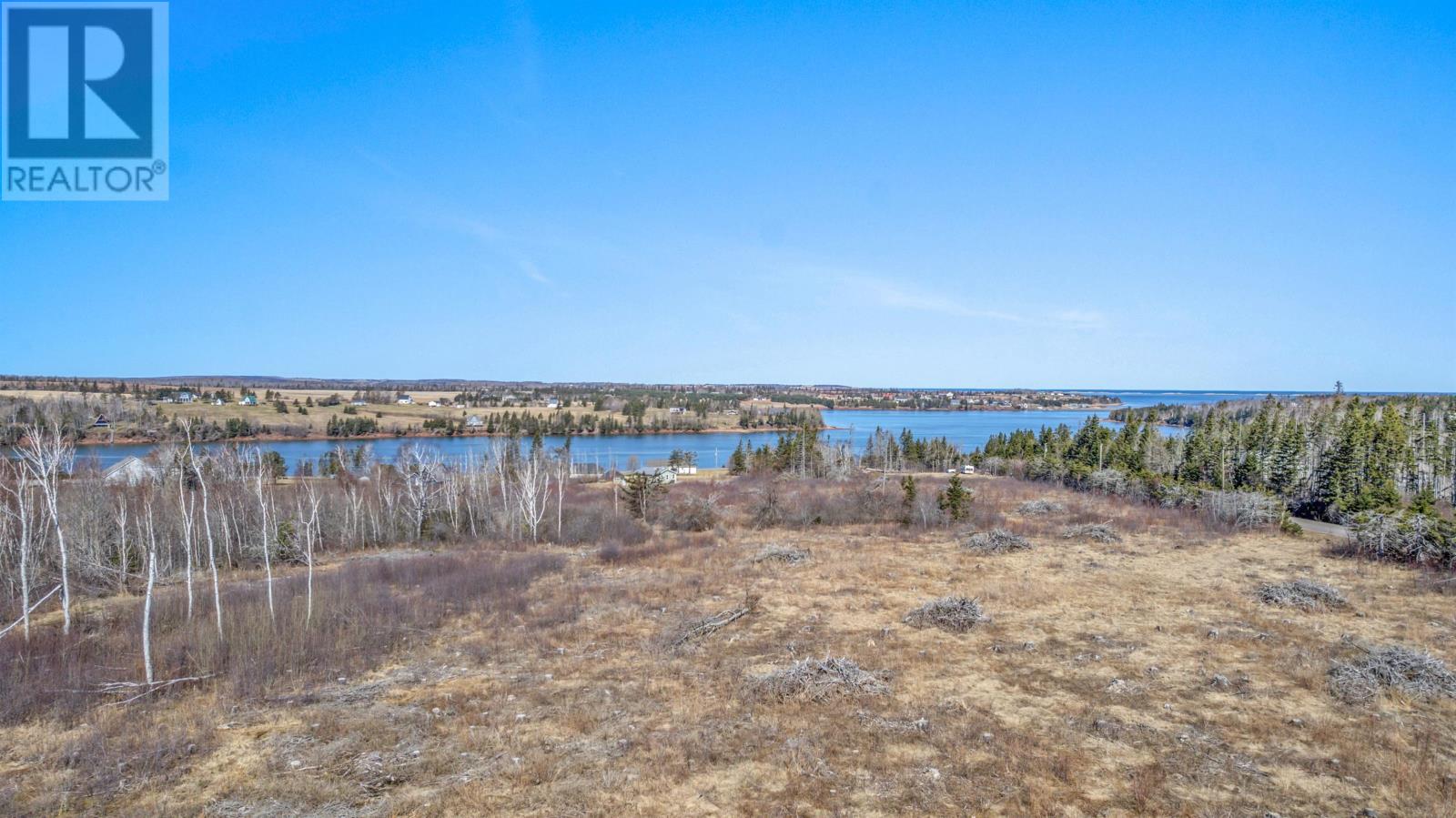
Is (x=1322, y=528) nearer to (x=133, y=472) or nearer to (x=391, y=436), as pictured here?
(x=133, y=472)

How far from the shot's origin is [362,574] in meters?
19.7

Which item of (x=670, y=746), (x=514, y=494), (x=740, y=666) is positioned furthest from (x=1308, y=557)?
(x=514, y=494)

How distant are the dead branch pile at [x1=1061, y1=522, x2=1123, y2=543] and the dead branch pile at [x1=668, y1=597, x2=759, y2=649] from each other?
1689cm

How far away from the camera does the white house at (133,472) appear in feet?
112

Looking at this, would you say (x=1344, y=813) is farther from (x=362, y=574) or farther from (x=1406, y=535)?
(x=362, y=574)

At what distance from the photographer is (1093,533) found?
26000 mm

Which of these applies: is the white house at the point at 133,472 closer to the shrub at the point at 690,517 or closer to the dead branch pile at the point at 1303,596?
the shrub at the point at 690,517

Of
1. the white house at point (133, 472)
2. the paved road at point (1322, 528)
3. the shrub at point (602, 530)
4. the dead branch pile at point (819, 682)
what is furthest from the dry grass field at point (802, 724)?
the white house at point (133, 472)

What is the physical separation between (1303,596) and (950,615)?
9.01 metres

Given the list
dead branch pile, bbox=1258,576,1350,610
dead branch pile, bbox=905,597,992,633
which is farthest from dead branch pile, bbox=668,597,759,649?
dead branch pile, bbox=1258,576,1350,610

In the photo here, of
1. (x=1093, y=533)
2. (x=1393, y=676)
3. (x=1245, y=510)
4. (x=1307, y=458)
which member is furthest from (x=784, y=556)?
(x=1307, y=458)

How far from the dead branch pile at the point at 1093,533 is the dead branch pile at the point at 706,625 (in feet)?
55.4

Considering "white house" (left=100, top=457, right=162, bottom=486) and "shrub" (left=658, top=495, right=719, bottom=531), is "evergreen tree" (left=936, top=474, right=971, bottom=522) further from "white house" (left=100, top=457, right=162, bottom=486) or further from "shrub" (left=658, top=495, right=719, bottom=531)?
"white house" (left=100, top=457, right=162, bottom=486)

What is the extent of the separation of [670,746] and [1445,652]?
14.4 meters
